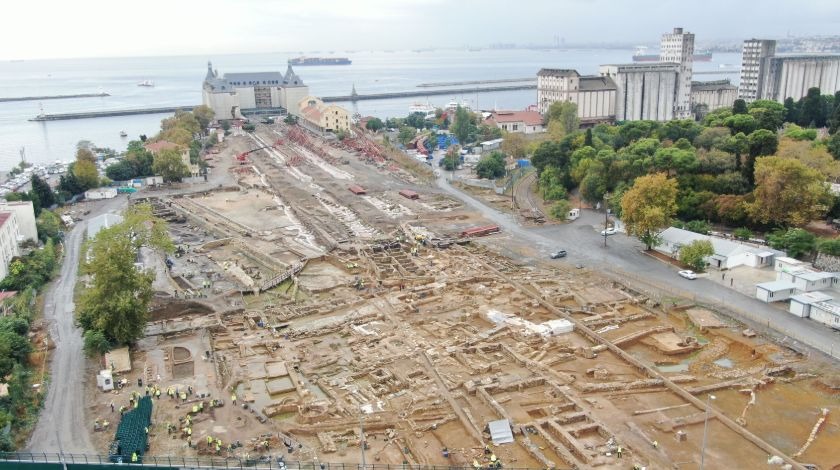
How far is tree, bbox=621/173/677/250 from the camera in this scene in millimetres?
40906

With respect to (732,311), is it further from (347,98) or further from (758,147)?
(347,98)

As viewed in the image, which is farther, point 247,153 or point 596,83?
point 596,83

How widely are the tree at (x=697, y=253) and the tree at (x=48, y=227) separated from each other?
42541 millimetres

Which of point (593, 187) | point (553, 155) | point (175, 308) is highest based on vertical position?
point (553, 155)

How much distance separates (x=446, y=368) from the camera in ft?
92.7

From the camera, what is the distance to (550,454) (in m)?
21.8

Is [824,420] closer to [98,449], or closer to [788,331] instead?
[788,331]

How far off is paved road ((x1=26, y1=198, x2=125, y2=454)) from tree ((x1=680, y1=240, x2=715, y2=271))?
105 feet

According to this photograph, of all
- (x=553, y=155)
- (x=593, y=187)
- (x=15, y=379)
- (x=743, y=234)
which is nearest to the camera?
(x=15, y=379)

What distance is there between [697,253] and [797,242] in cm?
605

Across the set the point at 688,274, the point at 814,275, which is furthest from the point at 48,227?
the point at 814,275

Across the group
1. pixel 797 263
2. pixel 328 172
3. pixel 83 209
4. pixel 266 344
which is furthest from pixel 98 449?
pixel 328 172

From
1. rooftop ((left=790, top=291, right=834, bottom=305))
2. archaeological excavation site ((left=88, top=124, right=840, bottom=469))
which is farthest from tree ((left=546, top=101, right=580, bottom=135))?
rooftop ((left=790, top=291, right=834, bottom=305))

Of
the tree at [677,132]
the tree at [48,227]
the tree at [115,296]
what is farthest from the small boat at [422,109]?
the tree at [115,296]
